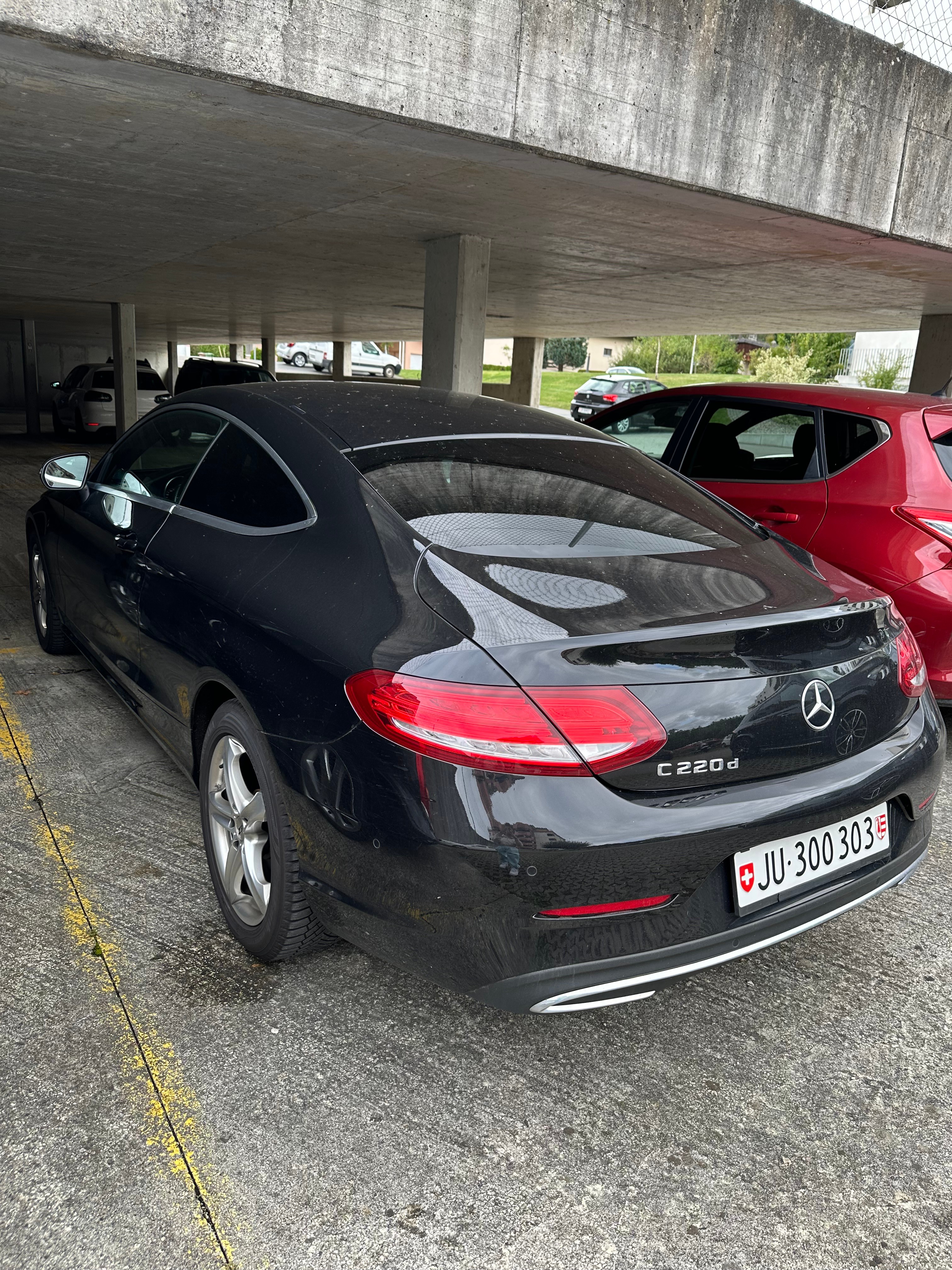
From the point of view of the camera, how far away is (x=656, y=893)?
1930mm

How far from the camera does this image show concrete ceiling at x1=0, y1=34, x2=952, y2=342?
5.19 m

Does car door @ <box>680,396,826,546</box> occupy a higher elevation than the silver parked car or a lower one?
higher

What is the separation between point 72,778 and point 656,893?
264 centimetres

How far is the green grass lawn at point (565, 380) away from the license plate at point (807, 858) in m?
42.7

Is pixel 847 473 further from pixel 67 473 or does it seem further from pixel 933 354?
pixel 933 354

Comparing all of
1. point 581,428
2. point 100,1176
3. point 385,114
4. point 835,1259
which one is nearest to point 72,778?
point 100,1176

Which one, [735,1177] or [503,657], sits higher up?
[503,657]

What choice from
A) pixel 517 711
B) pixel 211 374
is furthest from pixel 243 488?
pixel 211 374

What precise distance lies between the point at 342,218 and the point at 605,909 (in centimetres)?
768

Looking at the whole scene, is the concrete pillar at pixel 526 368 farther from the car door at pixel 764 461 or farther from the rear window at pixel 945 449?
the rear window at pixel 945 449

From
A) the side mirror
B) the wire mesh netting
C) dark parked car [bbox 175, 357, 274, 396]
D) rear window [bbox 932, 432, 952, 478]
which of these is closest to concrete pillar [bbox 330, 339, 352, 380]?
dark parked car [bbox 175, 357, 274, 396]

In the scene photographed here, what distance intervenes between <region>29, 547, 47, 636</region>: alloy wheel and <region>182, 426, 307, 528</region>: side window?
7.35 feet

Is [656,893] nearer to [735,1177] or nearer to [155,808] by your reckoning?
[735,1177]

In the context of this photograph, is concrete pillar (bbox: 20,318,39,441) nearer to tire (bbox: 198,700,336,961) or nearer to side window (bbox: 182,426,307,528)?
side window (bbox: 182,426,307,528)
